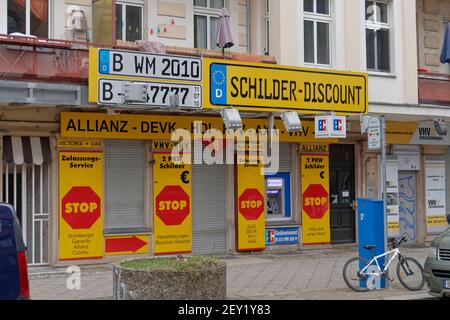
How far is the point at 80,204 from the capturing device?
14.1 m

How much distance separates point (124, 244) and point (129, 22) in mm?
5179

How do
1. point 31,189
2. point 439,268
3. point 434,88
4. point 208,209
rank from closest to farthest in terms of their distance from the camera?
point 439,268 → point 31,189 → point 208,209 → point 434,88

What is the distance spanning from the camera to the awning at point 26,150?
1360 centimetres

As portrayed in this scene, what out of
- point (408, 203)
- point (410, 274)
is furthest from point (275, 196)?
point (410, 274)

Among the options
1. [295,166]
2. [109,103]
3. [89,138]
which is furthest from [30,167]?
[295,166]

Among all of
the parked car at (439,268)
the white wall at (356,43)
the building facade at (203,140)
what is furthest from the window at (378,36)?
the parked car at (439,268)

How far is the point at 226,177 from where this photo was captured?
53.0ft

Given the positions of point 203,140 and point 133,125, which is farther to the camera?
point 203,140

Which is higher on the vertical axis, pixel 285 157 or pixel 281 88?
pixel 281 88

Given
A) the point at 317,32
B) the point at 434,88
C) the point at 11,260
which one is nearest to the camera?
the point at 11,260

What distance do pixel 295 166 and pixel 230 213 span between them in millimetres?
2267

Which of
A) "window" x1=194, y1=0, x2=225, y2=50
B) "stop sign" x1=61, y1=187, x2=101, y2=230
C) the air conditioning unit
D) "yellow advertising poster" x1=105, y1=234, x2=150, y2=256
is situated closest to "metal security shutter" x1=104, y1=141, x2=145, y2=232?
"yellow advertising poster" x1=105, y1=234, x2=150, y2=256

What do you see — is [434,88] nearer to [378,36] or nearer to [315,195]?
[378,36]

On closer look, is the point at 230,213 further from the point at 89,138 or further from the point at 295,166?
the point at 89,138
